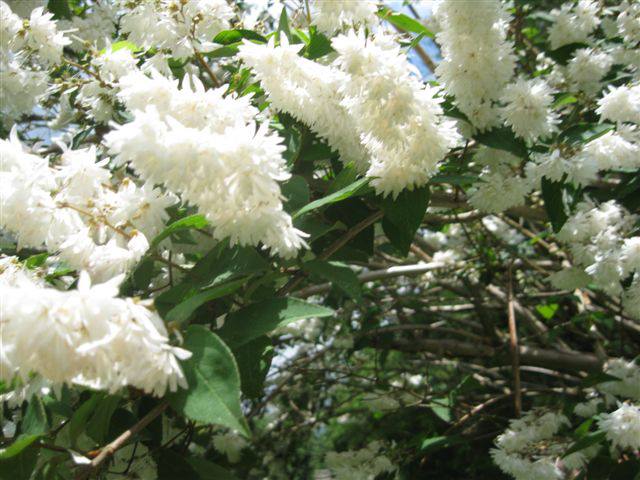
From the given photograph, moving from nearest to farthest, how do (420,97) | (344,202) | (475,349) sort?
(420,97) → (344,202) → (475,349)

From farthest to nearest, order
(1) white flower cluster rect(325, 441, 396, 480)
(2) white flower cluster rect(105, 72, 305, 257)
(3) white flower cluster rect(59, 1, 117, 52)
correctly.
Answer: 1. (3) white flower cluster rect(59, 1, 117, 52)
2. (1) white flower cluster rect(325, 441, 396, 480)
3. (2) white flower cluster rect(105, 72, 305, 257)

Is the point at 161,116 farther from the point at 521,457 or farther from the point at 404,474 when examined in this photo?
the point at 404,474

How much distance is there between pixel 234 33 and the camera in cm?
192

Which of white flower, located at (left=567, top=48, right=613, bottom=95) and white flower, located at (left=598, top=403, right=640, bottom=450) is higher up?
white flower, located at (left=567, top=48, right=613, bottom=95)

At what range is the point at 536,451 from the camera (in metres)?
2.06

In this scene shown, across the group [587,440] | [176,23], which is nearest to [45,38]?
[176,23]

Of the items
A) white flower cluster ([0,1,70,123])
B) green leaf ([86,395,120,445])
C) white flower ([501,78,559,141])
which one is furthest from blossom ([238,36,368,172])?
white flower cluster ([0,1,70,123])

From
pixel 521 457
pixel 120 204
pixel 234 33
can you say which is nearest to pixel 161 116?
pixel 120 204

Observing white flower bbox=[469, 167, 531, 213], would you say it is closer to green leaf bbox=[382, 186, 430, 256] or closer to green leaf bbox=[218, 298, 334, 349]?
green leaf bbox=[382, 186, 430, 256]

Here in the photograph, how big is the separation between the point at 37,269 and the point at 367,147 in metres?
0.78

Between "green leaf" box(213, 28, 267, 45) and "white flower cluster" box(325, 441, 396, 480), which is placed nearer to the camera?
"green leaf" box(213, 28, 267, 45)

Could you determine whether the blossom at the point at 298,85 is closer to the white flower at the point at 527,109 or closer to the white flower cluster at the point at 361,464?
the white flower at the point at 527,109

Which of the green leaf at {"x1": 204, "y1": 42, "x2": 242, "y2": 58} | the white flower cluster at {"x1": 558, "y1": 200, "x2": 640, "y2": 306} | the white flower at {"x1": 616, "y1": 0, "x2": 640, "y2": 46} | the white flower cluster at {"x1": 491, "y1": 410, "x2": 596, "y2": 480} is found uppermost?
the green leaf at {"x1": 204, "y1": 42, "x2": 242, "y2": 58}

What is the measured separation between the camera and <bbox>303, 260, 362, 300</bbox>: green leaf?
137cm
